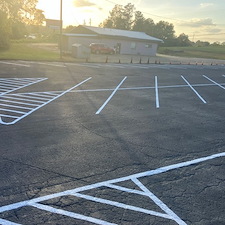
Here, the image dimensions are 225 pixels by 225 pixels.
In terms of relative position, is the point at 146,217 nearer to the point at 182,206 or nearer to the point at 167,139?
the point at 182,206

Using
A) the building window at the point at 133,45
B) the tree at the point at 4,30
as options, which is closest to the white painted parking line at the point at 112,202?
the tree at the point at 4,30

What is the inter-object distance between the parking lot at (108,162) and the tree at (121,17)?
82.2 metres

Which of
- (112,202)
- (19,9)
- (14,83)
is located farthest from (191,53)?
(112,202)

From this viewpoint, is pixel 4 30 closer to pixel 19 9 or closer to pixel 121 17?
pixel 19 9

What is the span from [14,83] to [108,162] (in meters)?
9.12

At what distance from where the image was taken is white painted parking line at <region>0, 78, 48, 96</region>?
10541 millimetres

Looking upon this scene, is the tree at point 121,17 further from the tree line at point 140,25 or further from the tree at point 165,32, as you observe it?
the tree at point 165,32

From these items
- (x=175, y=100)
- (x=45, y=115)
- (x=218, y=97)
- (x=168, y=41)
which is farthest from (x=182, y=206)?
(x=168, y=41)

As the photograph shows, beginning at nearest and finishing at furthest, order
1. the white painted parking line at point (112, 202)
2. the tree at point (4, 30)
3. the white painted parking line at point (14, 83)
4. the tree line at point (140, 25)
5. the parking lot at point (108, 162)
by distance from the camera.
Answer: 1. the white painted parking line at point (112, 202)
2. the parking lot at point (108, 162)
3. the white painted parking line at point (14, 83)
4. the tree at point (4, 30)
5. the tree line at point (140, 25)

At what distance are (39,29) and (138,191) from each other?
105 m

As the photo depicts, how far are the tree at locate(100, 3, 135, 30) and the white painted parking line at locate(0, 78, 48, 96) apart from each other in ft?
254

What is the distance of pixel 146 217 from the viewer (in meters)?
3.43

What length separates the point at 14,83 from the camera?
1199cm

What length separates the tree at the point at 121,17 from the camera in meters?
85.4
